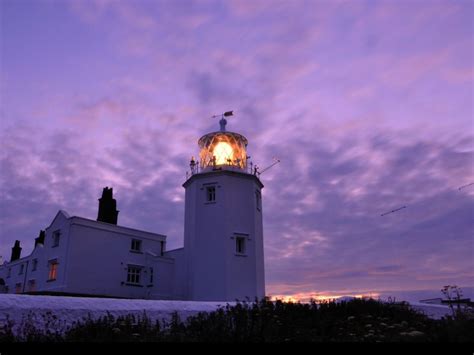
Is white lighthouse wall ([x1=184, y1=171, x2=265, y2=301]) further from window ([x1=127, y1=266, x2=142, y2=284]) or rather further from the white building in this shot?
window ([x1=127, y1=266, x2=142, y2=284])

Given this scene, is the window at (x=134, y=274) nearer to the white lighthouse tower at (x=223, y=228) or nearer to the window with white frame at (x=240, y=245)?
the white lighthouse tower at (x=223, y=228)

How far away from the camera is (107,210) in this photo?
110 feet

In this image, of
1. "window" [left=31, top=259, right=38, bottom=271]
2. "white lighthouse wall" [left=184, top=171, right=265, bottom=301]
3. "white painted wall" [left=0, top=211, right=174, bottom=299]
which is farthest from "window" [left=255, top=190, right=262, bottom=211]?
"window" [left=31, top=259, right=38, bottom=271]

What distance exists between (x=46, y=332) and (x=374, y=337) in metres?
7.19

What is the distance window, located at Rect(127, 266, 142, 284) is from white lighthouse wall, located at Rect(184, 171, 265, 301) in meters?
5.71

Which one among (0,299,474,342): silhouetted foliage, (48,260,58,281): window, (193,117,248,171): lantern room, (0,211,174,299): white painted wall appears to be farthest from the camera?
(48,260,58,281): window

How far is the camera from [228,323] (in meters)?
10.7

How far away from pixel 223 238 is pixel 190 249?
3075 millimetres

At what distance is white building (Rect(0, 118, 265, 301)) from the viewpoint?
26.1 meters

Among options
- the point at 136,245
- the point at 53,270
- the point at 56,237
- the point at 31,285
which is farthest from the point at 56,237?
the point at 31,285

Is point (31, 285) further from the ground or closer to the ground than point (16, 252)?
closer to the ground

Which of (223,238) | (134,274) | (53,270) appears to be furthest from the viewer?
(134,274)

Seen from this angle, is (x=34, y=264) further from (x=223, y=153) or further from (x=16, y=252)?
(x=223, y=153)

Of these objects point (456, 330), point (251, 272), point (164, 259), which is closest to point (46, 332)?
point (456, 330)
